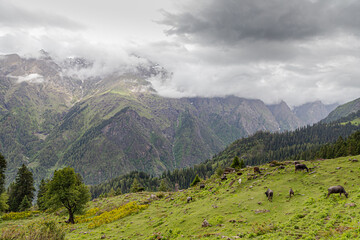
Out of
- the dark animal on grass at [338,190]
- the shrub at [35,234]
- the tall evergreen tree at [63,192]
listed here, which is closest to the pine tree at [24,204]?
the tall evergreen tree at [63,192]

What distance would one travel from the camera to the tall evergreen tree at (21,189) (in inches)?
3174

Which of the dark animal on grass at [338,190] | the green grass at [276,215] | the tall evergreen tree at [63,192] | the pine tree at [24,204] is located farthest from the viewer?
the pine tree at [24,204]

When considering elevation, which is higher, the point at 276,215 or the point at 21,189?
the point at 276,215

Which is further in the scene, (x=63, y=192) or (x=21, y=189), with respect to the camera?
(x=21, y=189)

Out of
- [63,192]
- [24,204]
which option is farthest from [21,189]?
[63,192]

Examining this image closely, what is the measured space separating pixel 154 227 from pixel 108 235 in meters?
7.60

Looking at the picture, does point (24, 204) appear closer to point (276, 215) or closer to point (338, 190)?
point (276, 215)

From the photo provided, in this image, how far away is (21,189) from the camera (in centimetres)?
8238

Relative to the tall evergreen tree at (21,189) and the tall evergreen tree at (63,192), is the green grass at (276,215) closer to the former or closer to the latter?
the tall evergreen tree at (63,192)

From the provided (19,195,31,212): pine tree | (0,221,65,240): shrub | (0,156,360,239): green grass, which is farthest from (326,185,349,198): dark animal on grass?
(19,195,31,212): pine tree

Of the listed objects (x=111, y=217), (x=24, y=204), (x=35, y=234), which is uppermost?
(x=35, y=234)

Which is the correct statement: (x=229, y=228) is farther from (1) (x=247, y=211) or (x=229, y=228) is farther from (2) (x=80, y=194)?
(2) (x=80, y=194)

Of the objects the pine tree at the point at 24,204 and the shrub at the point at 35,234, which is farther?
the pine tree at the point at 24,204

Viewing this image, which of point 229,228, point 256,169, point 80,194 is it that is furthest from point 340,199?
point 80,194
